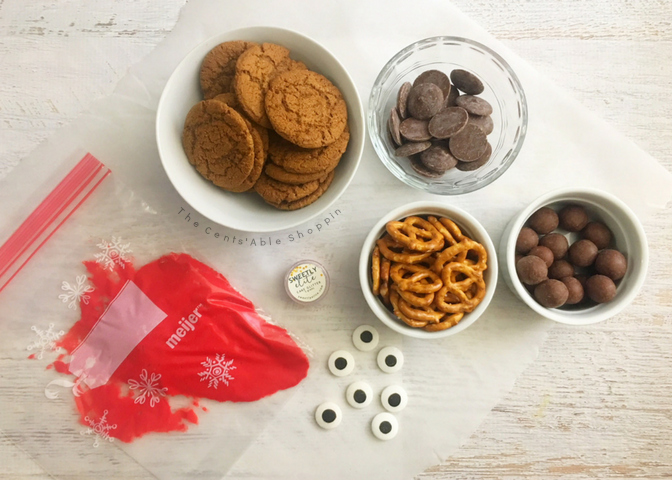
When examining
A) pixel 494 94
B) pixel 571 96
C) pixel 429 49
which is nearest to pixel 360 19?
pixel 429 49

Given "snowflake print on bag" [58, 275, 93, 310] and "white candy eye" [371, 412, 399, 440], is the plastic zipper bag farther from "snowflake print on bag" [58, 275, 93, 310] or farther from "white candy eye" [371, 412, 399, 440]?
"white candy eye" [371, 412, 399, 440]

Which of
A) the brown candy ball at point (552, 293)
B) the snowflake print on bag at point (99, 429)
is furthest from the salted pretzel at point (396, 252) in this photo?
the snowflake print on bag at point (99, 429)

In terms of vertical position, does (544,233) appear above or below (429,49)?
below

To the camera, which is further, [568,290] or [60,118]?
[60,118]

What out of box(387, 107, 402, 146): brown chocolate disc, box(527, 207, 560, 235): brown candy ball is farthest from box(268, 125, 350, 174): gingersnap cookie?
box(527, 207, 560, 235): brown candy ball

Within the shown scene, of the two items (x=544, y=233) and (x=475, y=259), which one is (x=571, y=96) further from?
(x=475, y=259)

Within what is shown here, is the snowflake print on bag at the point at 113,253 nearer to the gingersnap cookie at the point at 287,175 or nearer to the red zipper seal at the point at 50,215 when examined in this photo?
the red zipper seal at the point at 50,215

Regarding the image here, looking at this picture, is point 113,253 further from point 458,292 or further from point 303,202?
point 458,292
